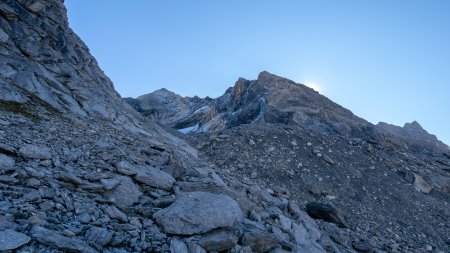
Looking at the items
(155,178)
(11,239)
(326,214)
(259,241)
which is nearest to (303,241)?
(259,241)

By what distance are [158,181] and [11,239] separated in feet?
17.9

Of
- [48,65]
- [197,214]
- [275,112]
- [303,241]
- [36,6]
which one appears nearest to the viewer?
[197,214]

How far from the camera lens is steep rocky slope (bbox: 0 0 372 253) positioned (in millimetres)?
7840

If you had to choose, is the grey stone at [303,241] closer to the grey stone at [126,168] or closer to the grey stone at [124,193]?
the grey stone at [124,193]

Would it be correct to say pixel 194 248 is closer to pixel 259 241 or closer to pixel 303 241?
pixel 259 241

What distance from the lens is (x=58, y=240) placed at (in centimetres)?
700

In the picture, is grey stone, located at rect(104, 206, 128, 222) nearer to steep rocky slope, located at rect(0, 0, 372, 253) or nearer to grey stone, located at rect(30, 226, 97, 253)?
steep rocky slope, located at rect(0, 0, 372, 253)

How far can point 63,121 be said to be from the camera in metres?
16.0

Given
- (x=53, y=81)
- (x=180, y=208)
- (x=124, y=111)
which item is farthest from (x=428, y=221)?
(x=53, y=81)

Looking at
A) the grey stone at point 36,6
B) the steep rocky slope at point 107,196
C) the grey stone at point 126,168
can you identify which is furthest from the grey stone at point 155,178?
the grey stone at point 36,6

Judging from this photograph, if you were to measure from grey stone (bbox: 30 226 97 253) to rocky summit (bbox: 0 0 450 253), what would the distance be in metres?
0.03

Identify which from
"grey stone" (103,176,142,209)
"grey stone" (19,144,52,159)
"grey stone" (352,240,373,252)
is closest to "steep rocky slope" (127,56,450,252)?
"grey stone" (352,240,373,252)

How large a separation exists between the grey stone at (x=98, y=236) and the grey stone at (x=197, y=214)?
1.55 meters

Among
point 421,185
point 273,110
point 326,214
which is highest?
point 273,110
